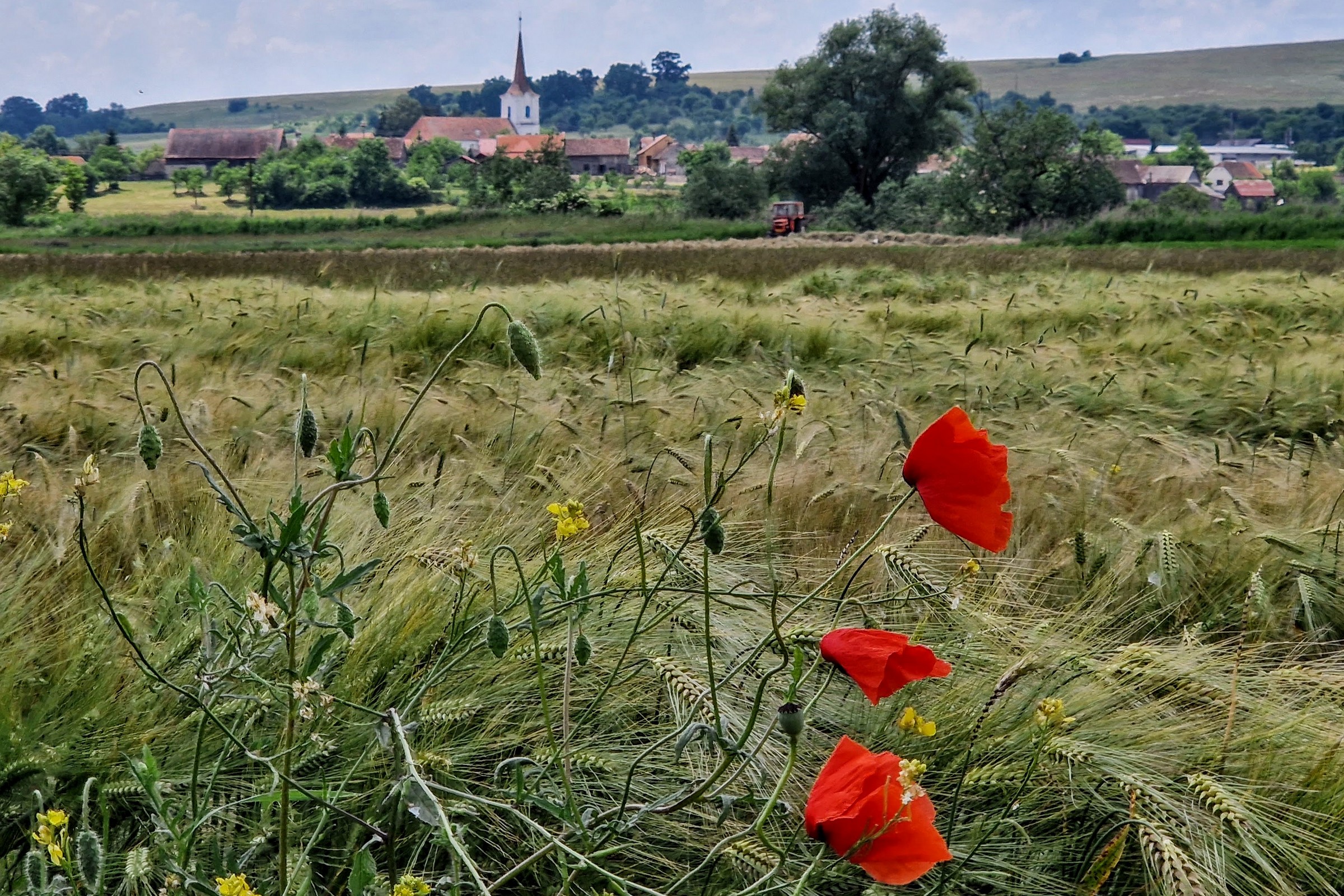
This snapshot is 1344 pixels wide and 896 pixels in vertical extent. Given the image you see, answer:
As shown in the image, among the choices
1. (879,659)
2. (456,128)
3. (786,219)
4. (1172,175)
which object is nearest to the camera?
(879,659)

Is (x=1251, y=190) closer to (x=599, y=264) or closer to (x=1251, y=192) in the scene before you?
(x=1251, y=192)

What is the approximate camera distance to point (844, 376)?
4.45 m

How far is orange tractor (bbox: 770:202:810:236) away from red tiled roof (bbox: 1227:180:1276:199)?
63.0 meters

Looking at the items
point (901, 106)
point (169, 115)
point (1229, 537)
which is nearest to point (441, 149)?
point (901, 106)

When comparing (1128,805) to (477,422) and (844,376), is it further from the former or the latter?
(844,376)

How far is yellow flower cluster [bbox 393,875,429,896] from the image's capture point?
0.80 meters

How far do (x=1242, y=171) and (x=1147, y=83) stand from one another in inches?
3059

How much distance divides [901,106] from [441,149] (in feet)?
176

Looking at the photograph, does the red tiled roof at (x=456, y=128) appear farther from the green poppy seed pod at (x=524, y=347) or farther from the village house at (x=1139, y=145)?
the green poppy seed pod at (x=524, y=347)

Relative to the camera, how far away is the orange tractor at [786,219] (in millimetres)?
35250

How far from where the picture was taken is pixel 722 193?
4122 centimetres

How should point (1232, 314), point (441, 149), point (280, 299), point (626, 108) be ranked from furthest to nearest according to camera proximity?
point (626, 108) < point (441, 149) < point (1232, 314) < point (280, 299)

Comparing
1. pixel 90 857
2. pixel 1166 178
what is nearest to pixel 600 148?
pixel 1166 178

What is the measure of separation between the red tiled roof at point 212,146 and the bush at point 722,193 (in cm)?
6404
